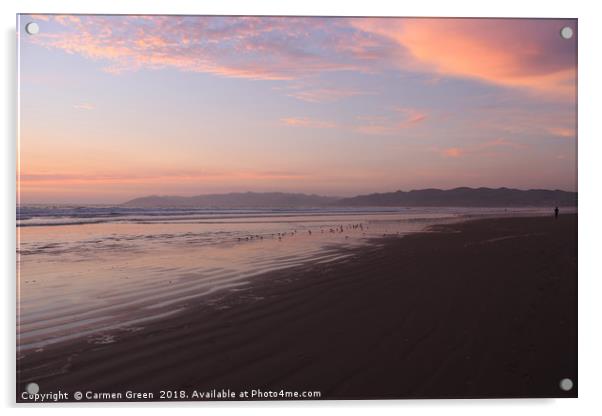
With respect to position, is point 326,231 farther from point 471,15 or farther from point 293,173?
point 471,15

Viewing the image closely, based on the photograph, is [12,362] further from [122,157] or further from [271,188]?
[271,188]

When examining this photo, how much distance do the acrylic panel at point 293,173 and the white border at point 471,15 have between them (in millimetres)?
92

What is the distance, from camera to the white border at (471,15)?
14.0 ft

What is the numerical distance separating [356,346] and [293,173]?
2.46m

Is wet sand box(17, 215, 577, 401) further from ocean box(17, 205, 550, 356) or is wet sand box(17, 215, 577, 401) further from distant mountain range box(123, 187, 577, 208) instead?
distant mountain range box(123, 187, 577, 208)

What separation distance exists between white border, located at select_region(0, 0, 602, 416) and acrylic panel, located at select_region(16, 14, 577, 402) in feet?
0.30

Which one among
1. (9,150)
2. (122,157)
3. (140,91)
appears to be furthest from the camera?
(122,157)

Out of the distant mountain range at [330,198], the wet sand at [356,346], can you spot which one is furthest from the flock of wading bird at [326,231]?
the wet sand at [356,346]

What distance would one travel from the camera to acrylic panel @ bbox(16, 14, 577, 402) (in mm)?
4121

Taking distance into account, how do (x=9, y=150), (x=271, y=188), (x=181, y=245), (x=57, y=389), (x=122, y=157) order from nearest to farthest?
(x=57, y=389) → (x=9, y=150) → (x=122, y=157) → (x=271, y=188) → (x=181, y=245)

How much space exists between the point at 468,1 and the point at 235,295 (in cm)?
382

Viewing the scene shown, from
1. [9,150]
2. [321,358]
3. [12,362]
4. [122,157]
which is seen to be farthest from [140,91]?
[321,358]

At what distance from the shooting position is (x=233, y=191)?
6.47 m

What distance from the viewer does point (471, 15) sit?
4617 mm
